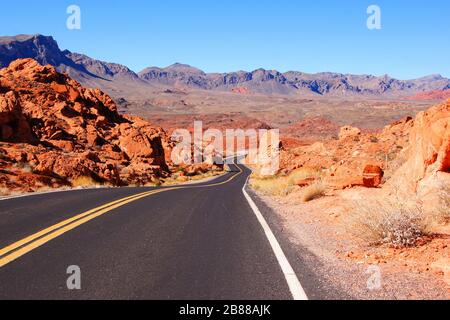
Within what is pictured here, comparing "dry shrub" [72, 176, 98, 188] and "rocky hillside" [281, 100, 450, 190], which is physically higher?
"rocky hillside" [281, 100, 450, 190]

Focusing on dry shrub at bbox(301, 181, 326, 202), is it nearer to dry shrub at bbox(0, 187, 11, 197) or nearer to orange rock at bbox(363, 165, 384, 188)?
orange rock at bbox(363, 165, 384, 188)

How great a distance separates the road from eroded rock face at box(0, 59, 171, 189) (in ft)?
37.9

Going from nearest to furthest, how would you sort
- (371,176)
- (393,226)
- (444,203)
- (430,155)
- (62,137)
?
(393,226)
(444,203)
(430,155)
(371,176)
(62,137)

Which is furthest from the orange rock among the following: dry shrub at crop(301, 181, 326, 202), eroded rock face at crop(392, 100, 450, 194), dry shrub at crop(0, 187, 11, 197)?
dry shrub at crop(0, 187, 11, 197)

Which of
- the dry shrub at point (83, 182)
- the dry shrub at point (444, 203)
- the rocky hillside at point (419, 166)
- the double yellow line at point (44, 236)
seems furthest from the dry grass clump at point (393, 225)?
the dry shrub at point (83, 182)

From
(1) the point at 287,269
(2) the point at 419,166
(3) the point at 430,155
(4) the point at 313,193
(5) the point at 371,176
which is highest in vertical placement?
(3) the point at 430,155

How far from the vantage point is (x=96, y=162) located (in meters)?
30.8

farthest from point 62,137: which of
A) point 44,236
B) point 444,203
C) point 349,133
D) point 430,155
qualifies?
point 444,203

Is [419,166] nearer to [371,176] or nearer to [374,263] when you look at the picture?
[371,176]

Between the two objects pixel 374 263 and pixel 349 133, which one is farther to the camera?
pixel 349 133

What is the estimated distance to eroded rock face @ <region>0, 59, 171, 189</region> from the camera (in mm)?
25458

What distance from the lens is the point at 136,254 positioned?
666cm

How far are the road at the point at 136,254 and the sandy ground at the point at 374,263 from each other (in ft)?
2.48

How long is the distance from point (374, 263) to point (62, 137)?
36.8 m
